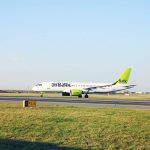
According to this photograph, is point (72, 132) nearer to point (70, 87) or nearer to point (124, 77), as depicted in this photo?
point (70, 87)

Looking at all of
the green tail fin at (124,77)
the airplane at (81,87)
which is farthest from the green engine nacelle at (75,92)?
the green tail fin at (124,77)

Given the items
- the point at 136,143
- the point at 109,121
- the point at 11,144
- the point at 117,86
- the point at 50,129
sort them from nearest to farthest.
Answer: the point at 11,144
the point at 136,143
the point at 50,129
the point at 109,121
the point at 117,86

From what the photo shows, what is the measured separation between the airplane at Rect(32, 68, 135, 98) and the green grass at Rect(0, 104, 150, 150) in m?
72.2

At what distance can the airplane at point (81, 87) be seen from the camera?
105625 millimetres

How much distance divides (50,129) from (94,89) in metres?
86.2

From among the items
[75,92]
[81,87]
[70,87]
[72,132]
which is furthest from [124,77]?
[72,132]

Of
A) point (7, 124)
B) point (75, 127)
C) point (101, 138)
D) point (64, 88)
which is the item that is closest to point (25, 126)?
point (7, 124)

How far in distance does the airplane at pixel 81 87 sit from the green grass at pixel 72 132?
237 ft

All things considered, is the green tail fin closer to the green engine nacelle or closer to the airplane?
the airplane

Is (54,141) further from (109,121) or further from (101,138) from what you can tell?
→ (109,121)

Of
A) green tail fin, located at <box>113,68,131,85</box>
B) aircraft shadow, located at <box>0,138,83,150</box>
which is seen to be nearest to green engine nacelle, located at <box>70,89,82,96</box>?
green tail fin, located at <box>113,68,131,85</box>

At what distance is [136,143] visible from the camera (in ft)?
70.9

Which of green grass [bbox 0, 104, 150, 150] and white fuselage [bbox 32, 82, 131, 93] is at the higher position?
white fuselage [bbox 32, 82, 131, 93]

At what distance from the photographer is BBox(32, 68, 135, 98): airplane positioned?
105625 millimetres
